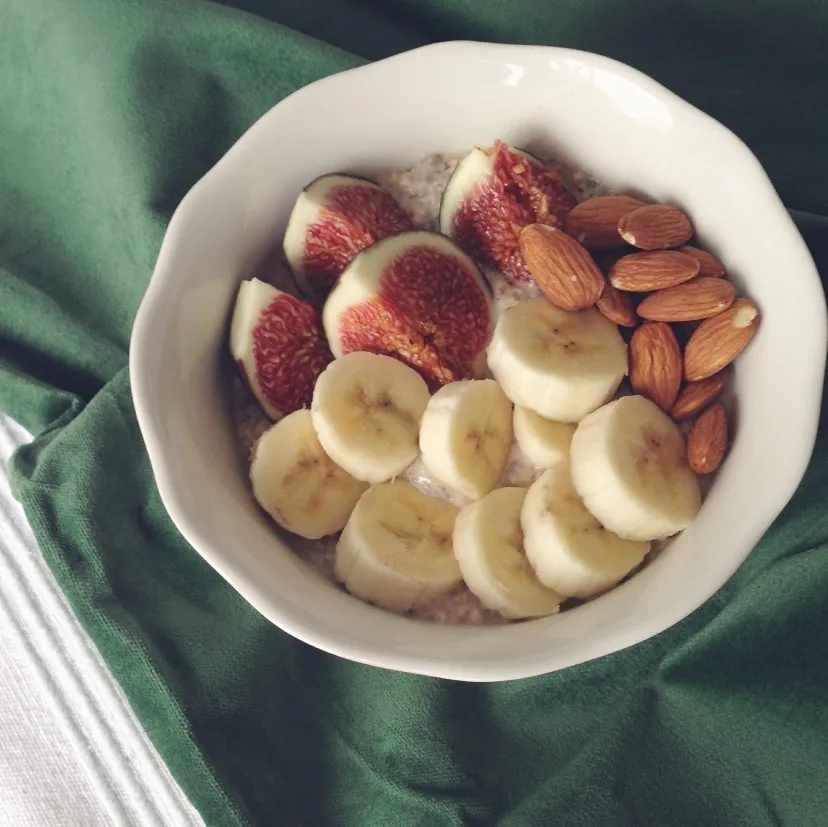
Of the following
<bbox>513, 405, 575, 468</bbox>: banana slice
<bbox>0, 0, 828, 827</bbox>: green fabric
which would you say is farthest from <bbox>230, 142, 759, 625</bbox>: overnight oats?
<bbox>0, 0, 828, 827</bbox>: green fabric

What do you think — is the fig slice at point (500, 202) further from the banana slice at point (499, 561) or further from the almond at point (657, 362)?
the banana slice at point (499, 561)

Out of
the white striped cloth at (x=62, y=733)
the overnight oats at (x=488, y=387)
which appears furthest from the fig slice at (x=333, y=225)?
the white striped cloth at (x=62, y=733)

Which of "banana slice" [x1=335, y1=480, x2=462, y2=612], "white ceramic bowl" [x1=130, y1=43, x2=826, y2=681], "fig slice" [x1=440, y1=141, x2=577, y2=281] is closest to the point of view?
"white ceramic bowl" [x1=130, y1=43, x2=826, y2=681]

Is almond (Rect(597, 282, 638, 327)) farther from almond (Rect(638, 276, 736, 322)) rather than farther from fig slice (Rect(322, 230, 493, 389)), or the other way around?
fig slice (Rect(322, 230, 493, 389))

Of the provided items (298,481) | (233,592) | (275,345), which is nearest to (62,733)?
(233,592)

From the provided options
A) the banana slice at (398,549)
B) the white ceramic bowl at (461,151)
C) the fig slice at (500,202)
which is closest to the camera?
the white ceramic bowl at (461,151)

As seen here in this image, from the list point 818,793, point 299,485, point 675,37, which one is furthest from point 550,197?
point 818,793

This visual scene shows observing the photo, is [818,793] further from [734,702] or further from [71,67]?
[71,67]
